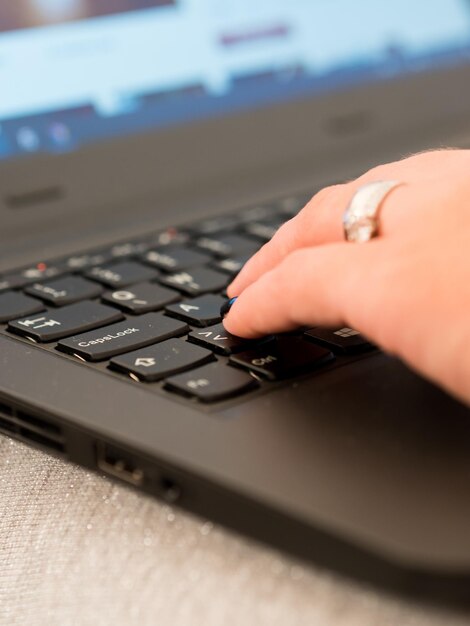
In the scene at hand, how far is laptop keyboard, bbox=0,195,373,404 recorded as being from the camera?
0.43m

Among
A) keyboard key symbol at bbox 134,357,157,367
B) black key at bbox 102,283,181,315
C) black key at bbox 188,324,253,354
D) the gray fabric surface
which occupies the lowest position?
the gray fabric surface

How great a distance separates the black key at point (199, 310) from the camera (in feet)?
1.60

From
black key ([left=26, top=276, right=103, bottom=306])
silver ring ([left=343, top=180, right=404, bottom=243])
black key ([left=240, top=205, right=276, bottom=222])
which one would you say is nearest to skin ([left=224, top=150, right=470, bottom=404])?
silver ring ([left=343, top=180, right=404, bottom=243])

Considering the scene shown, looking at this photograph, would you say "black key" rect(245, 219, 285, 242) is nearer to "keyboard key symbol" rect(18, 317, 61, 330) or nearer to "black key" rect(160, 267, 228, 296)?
"black key" rect(160, 267, 228, 296)

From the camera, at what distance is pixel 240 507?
0.34 meters

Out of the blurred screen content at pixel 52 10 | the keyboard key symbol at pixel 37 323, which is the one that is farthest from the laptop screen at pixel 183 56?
the keyboard key symbol at pixel 37 323

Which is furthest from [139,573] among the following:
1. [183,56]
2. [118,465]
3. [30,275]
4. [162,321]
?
[183,56]

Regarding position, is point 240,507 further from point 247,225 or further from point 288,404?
point 247,225

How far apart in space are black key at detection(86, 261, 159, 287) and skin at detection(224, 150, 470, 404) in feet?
0.39

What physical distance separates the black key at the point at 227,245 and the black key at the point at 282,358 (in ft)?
0.56

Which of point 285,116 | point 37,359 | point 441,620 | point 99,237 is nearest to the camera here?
point 441,620

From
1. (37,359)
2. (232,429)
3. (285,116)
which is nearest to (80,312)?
(37,359)

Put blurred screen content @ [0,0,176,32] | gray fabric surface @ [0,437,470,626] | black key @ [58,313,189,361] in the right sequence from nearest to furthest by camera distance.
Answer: gray fabric surface @ [0,437,470,626], black key @ [58,313,189,361], blurred screen content @ [0,0,176,32]

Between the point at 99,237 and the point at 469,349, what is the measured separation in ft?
1.21
